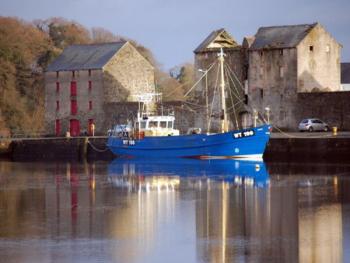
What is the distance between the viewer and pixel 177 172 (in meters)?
38.2

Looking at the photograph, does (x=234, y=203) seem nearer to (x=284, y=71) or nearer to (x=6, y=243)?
(x=6, y=243)

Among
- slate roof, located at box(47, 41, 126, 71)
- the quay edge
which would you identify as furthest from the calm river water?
slate roof, located at box(47, 41, 126, 71)

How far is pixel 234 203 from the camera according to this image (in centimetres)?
2586

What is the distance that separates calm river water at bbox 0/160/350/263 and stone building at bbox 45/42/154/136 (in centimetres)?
2482

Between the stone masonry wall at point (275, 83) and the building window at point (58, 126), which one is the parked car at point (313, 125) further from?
the building window at point (58, 126)

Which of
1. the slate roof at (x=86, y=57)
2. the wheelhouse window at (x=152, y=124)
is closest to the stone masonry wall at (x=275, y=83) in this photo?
the wheelhouse window at (x=152, y=124)

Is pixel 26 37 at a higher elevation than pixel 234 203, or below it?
higher

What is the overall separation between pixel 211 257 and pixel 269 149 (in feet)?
93.9

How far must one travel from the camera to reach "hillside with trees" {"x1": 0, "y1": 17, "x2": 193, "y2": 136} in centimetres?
7484

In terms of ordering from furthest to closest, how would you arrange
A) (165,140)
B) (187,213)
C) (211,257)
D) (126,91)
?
1. (126,91)
2. (165,140)
3. (187,213)
4. (211,257)

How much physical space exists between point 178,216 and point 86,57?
42.4 meters

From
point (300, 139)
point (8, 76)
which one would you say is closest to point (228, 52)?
point (300, 139)

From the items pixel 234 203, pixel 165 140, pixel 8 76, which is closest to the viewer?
pixel 234 203

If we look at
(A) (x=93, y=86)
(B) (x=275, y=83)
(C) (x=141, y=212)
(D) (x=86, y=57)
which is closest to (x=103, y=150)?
(A) (x=93, y=86)
